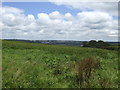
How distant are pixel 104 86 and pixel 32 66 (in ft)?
16.8

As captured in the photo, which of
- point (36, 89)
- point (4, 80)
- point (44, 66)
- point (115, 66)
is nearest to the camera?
point (36, 89)

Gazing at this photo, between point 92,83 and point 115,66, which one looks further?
point 115,66

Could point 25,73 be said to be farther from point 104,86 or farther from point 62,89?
point 104,86

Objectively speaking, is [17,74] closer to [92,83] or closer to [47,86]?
[47,86]

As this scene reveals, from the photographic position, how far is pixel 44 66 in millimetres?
13094

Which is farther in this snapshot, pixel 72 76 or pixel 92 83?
pixel 72 76

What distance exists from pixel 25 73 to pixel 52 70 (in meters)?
1.69

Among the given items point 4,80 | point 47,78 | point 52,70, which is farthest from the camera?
point 52,70

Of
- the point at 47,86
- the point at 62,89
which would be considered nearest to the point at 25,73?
the point at 47,86

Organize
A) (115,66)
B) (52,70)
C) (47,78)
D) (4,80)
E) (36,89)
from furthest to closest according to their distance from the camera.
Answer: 1. (115,66)
2. (52,70)
3. (47,78)
4. (4,80)
5. (36,89)

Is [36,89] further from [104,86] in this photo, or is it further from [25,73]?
[104,86]

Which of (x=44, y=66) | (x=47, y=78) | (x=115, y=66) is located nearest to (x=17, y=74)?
(x=47, y=78)

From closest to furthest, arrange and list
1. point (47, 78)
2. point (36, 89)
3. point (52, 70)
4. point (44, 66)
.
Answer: point (36, 89), point (47, 78), point (52, 70), point (44, 66)

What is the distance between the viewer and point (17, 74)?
35.0ft
